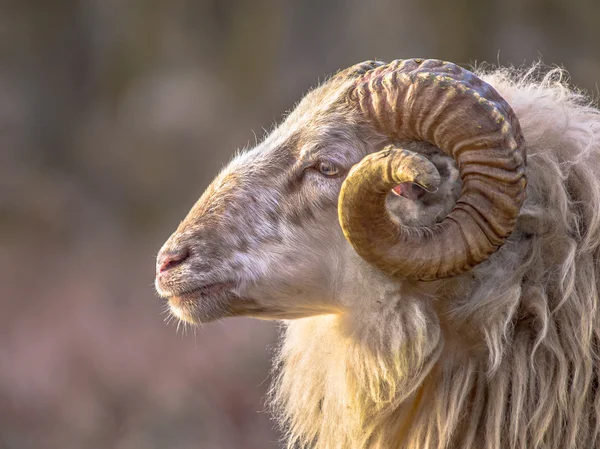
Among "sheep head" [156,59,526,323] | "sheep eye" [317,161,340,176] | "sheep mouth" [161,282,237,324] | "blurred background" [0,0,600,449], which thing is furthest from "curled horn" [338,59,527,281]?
"blurred background" [0,0,600,449]

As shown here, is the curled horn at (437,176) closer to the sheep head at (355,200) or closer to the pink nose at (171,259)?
the sheep head at (355,200)

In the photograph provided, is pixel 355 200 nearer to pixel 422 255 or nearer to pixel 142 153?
pixel 422 255

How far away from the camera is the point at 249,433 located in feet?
25.4

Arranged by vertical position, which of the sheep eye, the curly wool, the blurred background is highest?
the sheep eye

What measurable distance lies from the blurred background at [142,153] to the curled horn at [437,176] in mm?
5074

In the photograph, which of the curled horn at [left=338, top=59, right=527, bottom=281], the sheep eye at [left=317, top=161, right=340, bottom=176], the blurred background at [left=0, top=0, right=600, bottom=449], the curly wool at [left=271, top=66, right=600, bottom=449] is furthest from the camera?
the blurred background at [left=0, top=0, right=600, bottom=449]

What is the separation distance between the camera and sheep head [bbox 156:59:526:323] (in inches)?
103

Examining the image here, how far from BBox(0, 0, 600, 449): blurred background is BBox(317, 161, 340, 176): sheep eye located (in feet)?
15.4

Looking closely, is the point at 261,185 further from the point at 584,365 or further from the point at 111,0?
the point at 111,0

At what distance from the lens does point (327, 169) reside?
3.09m

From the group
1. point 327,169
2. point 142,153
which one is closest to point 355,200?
point 327,169

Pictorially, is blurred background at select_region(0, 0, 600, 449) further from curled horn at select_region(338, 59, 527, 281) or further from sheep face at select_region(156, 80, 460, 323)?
curled horn at select_region(338, 59, 527, 281)

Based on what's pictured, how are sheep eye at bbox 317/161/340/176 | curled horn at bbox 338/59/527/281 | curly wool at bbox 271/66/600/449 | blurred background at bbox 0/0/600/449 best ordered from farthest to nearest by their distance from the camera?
blurred background at bbox 0/0/600/449, sheep eye at bbox 317/161/340/176, curly wool at bbox 271/66/600/449, curled horn at bbox 338/59/527/281

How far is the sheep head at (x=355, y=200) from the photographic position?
2618 mm
